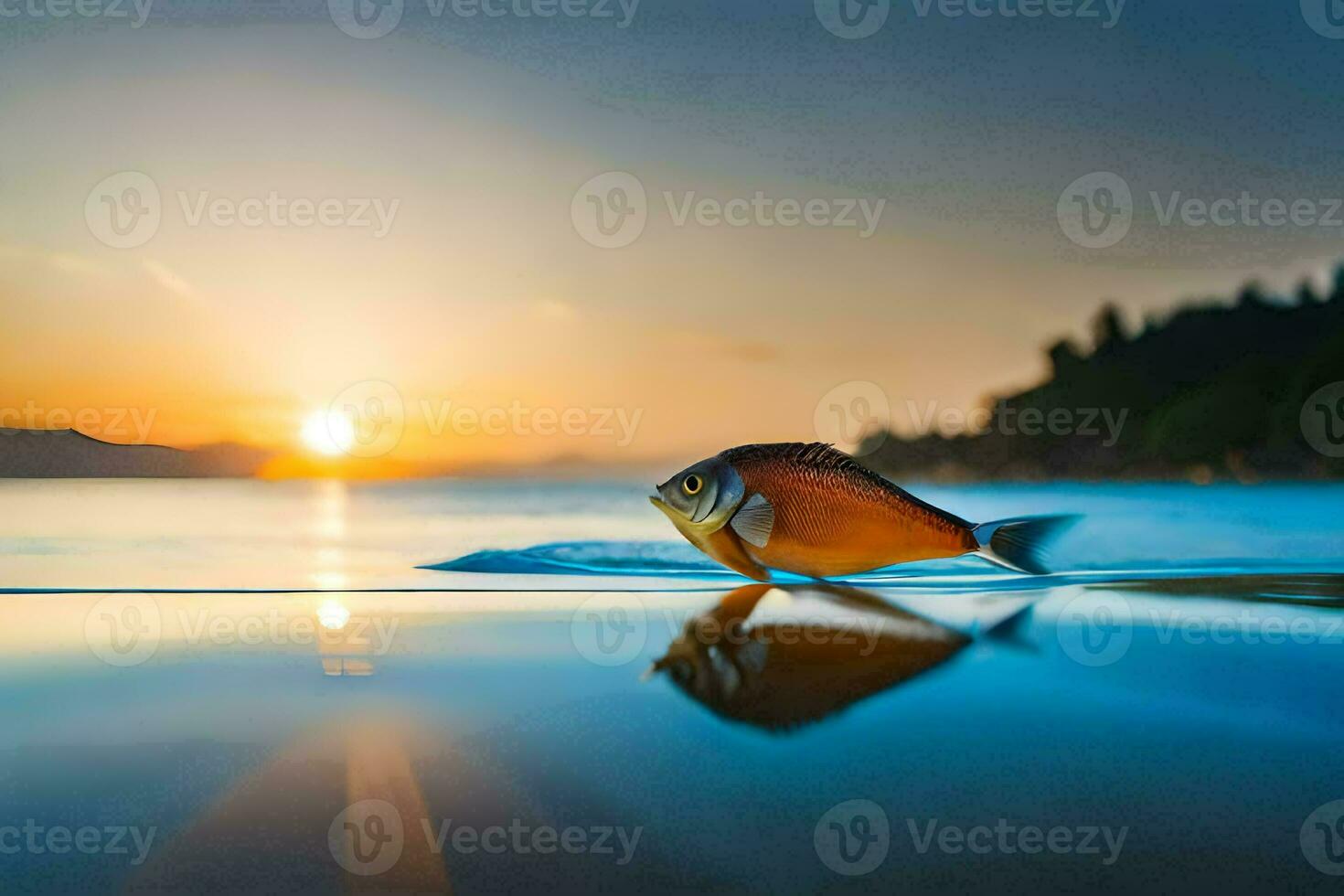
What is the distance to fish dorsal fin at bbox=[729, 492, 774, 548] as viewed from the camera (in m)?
2.34

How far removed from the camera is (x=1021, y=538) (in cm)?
229

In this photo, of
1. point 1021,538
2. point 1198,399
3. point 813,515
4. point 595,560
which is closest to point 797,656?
point 813,515

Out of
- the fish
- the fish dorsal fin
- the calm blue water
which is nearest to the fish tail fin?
the fish

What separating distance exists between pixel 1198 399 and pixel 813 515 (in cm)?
413

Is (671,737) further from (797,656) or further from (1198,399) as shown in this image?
(1198,399)

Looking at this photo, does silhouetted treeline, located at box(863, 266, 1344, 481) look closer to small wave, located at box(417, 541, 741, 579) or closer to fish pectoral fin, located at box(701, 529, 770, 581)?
small wave, located at box(417, 541, 741, 579)

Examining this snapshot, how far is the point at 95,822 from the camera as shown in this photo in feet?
3.55

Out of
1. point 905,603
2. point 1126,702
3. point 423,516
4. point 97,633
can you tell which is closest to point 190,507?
point 423,516

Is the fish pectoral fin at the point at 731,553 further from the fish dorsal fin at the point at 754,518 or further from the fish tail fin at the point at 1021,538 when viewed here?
the fish tail fin at the point at 1021,538

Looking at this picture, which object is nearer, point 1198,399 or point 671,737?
point 671,737

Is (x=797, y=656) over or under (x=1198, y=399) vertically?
under

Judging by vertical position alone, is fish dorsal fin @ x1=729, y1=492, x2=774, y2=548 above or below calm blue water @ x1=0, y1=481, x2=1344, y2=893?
above

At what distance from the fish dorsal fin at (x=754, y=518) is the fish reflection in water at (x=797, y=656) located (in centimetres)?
19

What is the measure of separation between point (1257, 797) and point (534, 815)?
881mm
